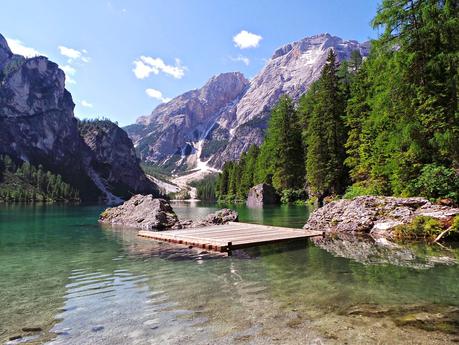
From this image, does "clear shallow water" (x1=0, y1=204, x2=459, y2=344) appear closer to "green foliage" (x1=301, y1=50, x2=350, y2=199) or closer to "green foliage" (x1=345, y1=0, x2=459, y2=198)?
"green foliage" (x1=345, y1=0, x2=459, y2=198)

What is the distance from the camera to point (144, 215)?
3184 centimetres

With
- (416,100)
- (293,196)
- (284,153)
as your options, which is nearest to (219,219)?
(416,100)

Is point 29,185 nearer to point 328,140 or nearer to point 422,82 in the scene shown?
point 328,140

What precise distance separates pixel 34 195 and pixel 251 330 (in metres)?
173

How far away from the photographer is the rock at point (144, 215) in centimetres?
2838

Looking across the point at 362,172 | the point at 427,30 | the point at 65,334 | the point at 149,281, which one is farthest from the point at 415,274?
the point at 362,172

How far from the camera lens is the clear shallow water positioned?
6.12 metres

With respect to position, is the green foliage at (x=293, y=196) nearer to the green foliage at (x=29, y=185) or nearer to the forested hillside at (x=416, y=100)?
the forested hillside at (x=416, y=100)

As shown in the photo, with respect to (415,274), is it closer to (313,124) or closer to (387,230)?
(387,230)

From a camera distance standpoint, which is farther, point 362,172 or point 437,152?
point 362,172

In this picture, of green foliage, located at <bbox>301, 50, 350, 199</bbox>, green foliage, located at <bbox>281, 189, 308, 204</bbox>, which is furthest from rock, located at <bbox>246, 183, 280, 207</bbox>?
green foliage, located at <bbox>301, 50, 350, 199</bbox>

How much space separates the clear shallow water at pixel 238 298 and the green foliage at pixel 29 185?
162173 millimetres

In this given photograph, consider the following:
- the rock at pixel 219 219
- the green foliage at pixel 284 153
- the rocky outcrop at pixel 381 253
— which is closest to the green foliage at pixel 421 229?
the rocky outcrop at pixel 381 253

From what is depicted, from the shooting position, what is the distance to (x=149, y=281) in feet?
34.3
